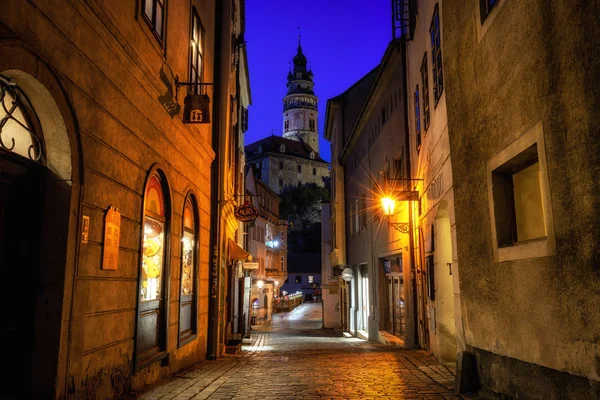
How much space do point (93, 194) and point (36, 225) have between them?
840 millimetres

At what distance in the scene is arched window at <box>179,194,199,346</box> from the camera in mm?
9914

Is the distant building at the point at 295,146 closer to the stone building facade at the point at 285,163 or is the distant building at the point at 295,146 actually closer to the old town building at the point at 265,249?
the stone building facade at the point at 285,163

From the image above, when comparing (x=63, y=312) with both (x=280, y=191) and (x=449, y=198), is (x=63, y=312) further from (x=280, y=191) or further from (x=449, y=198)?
(x=280, y=191)

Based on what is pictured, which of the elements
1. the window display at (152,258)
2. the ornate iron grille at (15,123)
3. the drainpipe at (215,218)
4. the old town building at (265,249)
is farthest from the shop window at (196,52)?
the old town building at (265,249)

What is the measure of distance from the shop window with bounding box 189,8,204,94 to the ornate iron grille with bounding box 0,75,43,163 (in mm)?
5977

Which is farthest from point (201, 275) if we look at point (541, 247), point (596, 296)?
point (596, 296)

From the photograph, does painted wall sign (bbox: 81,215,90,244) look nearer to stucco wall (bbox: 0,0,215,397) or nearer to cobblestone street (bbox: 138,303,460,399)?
stucco wall (bbox: 0,0,215,397)

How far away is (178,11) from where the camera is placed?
962cm

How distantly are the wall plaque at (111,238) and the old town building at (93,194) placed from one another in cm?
2

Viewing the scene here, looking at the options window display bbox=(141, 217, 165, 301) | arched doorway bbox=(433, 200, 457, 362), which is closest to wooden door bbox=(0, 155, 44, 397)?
window display bbox=(141, 217, 165, 301)

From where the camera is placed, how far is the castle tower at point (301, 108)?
124812mm

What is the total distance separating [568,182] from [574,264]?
718 millimetres

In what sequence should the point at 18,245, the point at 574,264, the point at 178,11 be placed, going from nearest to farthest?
the point at 574,264 < the point at 18,245 < the point at 178,11

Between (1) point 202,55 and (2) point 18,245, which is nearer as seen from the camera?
(2) point 18,245
